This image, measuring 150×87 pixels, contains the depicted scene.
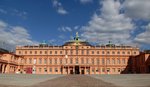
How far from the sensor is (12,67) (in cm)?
8544

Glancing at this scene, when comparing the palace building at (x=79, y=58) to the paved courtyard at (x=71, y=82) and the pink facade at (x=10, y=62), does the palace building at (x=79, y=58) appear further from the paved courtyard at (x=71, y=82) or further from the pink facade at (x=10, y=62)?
the paved courtyard at (x=71, y=82)

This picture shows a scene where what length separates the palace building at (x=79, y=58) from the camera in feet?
311

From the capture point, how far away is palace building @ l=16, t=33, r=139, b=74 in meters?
94.8

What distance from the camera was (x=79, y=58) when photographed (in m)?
95.4

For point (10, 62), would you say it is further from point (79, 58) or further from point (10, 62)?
point (79, 58)

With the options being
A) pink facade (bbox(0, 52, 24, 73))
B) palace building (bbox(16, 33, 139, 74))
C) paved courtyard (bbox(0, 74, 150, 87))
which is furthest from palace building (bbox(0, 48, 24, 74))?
paved courtyard (bbox(0, 74, 150, 87))

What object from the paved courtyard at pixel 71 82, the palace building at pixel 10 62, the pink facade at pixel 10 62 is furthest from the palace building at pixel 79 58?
the paved courtyard at pixel 71 82

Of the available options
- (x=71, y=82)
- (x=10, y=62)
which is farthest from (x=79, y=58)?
(x=71, y=82)

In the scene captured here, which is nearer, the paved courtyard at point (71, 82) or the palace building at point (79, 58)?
the paved courtyard at point (71, 82)

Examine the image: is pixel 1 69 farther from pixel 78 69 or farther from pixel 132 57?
pixel 132 57

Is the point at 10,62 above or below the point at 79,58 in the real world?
below

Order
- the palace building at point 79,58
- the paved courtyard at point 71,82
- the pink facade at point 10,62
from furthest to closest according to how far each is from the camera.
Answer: the palace building at point 79,58, the pink facade at point 10,62, the paved courtyard at point 71,82

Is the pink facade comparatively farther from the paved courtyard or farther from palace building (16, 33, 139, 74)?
the paved courtyard

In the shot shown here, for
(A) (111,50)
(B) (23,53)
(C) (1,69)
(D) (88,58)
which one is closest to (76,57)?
(D) (88,58)
